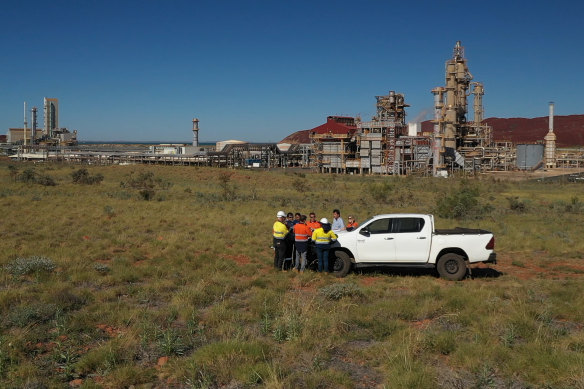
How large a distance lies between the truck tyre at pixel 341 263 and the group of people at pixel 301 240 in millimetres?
266

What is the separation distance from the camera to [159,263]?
14.6 metres

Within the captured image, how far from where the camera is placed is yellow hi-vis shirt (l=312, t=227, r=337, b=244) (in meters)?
A: 13.2

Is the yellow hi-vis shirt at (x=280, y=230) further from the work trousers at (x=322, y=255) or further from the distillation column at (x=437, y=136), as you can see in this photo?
the distillation column at (x=437, y=136)

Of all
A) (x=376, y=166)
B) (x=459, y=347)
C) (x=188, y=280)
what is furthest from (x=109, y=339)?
(x=376, y=166)

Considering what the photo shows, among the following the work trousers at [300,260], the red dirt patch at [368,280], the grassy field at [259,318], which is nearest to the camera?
the grassy field at [259,318]

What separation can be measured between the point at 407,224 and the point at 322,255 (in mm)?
2409

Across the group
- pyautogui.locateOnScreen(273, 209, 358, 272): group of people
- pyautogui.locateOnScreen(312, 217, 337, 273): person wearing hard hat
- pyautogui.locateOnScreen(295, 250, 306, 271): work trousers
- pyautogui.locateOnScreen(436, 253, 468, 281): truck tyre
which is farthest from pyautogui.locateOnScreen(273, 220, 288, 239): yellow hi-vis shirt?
pyautogui.locateOnScreen(436, 253, 468, 281): truck tyre

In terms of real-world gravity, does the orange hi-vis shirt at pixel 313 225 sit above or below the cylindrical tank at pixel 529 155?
below

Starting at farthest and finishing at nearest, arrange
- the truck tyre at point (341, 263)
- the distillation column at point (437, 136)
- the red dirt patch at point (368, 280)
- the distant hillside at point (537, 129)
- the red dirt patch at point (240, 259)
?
the distant hillside at point (537, 129), the distillation column at point (437, 136), the red dirt patch at point (240, 259), the truck tyre at point (341, 263), the red dirt patch at point (368, 280)

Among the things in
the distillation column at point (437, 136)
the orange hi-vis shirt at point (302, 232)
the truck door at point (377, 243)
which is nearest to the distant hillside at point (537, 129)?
the distillation column at point (437, 136)

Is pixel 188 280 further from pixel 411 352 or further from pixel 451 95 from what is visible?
pixel 451 95

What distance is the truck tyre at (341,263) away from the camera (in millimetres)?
13461

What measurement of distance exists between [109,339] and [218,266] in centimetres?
589

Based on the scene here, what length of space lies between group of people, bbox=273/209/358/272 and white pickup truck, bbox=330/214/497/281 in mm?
523
